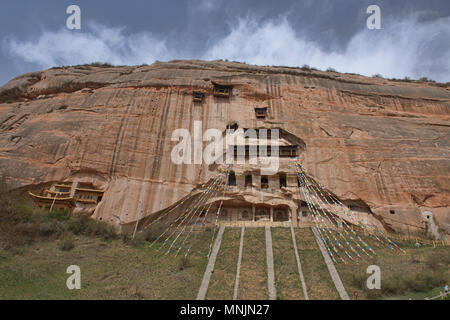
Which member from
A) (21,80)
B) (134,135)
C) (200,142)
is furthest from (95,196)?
(21,80)

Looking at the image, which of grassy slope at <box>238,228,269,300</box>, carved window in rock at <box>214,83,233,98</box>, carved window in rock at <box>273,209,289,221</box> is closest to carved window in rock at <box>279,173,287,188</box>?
carved window in rock at <box>273,209,289,221</box>

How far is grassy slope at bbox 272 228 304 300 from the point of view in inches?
530

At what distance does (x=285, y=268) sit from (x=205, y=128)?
14.8 meters

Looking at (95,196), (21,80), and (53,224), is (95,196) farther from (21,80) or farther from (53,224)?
(21,80)

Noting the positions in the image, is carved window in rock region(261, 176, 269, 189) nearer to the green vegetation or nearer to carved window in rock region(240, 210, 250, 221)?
carved window in rock region(240, 210, 250, 221)

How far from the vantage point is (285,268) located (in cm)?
1572

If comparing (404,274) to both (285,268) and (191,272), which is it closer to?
(285,268)

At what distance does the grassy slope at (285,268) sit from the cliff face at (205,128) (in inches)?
270

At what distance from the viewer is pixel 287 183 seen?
81.3ft

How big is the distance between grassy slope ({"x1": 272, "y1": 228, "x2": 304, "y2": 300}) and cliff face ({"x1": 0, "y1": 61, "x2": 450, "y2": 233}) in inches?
270

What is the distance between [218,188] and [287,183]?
6.05 metres

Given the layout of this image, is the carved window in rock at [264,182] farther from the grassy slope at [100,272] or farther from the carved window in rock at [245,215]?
the grassy slope at [100,272]

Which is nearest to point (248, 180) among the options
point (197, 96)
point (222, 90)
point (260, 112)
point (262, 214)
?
point (262, 214)

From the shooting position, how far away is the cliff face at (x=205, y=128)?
2258 centimetres
